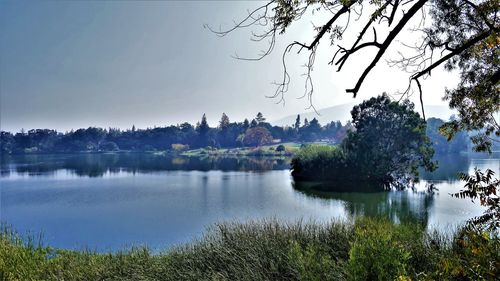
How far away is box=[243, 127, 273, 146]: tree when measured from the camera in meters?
91.6

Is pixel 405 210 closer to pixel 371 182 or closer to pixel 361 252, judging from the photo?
pixel 371 182

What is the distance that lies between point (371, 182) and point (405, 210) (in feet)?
29.6

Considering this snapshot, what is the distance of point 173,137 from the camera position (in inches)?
3991

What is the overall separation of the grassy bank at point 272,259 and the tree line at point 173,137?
282 ft

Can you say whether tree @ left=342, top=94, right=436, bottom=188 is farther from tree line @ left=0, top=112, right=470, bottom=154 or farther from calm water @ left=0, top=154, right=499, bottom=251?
tree line @ left=0, top=112, right=470, bottom=154

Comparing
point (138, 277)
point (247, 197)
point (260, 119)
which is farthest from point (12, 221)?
point (260, 119)

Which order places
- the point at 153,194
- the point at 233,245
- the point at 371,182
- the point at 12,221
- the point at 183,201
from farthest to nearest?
the point at 371,182 → the point at 153,194 → the point at 183,201 → the point at 12,221 → the point at 233,245

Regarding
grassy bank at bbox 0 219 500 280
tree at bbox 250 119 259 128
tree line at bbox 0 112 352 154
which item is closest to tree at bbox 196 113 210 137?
tree line at bbox 0 112 352 154

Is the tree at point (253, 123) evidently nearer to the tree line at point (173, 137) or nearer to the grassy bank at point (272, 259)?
the tree line at point (173, 137)

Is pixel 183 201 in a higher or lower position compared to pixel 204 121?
lower

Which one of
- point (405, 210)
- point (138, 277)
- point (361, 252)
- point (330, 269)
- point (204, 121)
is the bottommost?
point (405, 210)

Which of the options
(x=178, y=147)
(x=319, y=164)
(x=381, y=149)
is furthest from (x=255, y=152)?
(x=381, y=149)

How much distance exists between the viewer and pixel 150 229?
1505cm

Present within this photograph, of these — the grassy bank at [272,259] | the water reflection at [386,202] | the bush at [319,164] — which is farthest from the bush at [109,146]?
the grassy bank at [272,259]
